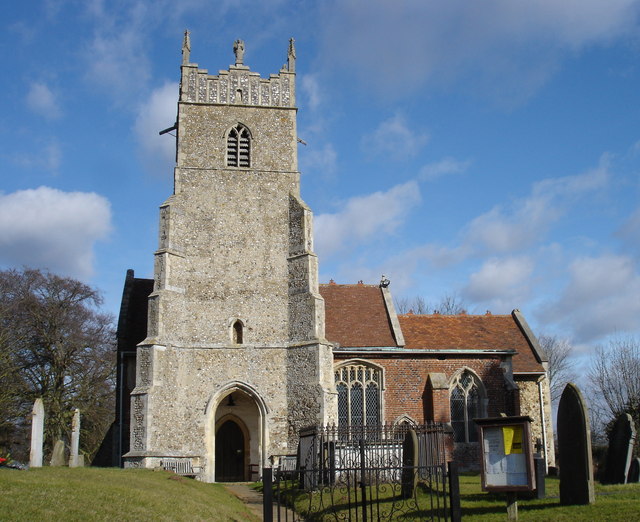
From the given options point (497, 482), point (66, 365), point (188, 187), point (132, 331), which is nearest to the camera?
point (497, 482)

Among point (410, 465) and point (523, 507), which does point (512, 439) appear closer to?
point (523, 507)

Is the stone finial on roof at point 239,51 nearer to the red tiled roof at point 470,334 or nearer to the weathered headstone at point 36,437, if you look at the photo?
the red tiled roof at point 470,334

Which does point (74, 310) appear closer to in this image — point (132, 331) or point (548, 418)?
point (132, 331)

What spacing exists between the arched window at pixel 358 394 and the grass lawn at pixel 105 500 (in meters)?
10.0

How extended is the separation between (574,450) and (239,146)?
17478mm

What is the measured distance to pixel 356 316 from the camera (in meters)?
26.9

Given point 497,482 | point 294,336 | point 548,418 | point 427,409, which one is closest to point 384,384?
point 427,409

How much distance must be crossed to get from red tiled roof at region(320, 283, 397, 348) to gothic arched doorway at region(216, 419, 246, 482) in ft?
15.6

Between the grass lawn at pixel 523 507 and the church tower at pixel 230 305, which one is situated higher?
the church tower at pixel 230 305

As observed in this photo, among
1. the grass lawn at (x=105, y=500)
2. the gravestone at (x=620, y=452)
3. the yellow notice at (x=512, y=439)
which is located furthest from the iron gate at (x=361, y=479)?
the gravestone at (x=620, y=452)

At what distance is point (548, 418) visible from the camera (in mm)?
26234

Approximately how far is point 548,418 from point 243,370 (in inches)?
475

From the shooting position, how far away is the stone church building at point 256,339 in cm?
2197

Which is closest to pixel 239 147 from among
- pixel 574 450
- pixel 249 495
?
pixel 249 495
